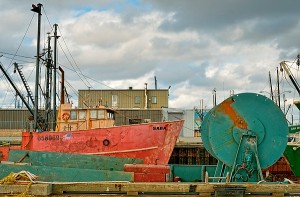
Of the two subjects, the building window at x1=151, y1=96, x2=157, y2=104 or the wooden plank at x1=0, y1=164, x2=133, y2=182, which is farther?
the building window at x1=151, y1=96, x2=157, y2=104

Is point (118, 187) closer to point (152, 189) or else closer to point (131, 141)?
point (152, 189)

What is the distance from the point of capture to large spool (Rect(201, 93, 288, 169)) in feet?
30.1

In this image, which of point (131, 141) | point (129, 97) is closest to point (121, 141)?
point (131, 141)

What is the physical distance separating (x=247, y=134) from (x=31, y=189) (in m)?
4.60

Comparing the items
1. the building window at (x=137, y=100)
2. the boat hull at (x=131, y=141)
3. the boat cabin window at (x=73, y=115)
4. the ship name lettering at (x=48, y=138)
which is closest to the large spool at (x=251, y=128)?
the boat hull at (x=131, y=141)

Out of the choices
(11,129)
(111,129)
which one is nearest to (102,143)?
(111,129)

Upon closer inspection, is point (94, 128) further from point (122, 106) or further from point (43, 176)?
point (122, 106)

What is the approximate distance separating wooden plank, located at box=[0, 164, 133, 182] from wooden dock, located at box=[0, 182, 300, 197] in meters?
1.52

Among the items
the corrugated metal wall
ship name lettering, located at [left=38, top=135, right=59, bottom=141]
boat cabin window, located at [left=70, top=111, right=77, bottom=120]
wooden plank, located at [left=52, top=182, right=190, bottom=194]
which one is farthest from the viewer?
the corrugated metal wall

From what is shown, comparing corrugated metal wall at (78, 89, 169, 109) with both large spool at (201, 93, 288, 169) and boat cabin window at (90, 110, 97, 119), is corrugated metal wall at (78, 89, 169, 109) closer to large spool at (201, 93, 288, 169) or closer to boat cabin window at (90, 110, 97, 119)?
boat cabin window at (90, 110, 97, 119)

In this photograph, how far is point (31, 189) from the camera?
7402mm

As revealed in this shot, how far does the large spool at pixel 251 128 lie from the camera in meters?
9.19

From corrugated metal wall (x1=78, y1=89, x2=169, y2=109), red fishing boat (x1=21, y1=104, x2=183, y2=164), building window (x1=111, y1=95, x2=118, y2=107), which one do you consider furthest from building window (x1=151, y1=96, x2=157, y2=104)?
red fishing boat (x1=21, y1=104, x2=183, y2=164)

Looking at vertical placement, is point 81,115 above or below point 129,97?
below
